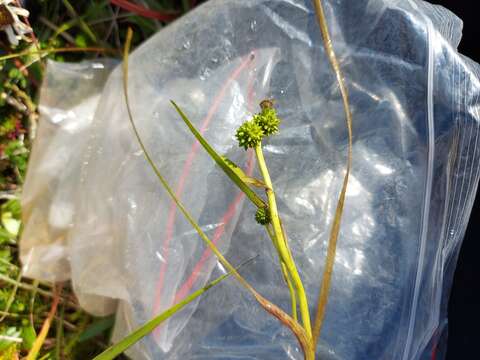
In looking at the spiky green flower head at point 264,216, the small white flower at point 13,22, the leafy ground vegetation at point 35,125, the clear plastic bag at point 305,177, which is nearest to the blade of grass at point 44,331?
the leafy ground vegetation at point 35,125

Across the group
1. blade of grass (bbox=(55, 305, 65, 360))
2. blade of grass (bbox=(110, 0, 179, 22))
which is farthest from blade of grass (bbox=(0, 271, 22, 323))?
blade of grass (bbox=(110, 0, 179, 22))

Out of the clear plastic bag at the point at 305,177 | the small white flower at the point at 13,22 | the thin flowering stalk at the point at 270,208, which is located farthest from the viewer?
the small white flower at the point at 13,22

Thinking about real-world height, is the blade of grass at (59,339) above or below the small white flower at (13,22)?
below

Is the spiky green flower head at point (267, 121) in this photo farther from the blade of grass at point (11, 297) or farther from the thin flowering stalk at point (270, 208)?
the blade of grass at point (11, 297)

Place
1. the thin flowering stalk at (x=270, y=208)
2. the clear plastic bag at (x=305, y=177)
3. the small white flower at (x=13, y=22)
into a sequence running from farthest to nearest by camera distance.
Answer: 1. the small white flower at (x=13, y=22)
2. the clear plastic bag at (x=305, y=177)
3. the thin flowering stalk at (x=270, y=208)

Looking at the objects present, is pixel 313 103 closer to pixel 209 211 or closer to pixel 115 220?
pixel 209 211

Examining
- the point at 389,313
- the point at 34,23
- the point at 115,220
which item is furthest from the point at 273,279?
the point at 34,23
